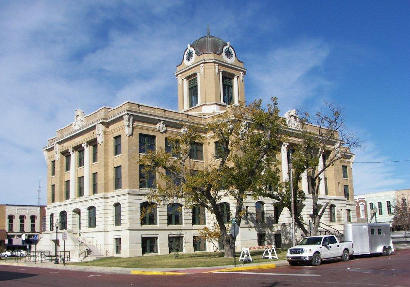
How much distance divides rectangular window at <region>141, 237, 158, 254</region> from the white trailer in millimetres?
20355

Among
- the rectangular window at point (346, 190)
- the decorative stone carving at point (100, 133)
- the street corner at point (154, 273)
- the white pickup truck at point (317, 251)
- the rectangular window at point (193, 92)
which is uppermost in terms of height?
the rectangular window at point (193, 92)

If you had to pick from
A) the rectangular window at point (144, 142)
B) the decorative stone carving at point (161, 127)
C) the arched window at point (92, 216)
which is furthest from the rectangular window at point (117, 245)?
the decorative stone carving at point (161, 127)

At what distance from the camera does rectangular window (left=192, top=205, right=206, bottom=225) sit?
53656 millimetres

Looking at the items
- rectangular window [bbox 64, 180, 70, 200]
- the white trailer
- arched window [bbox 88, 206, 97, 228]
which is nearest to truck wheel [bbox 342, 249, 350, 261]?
the white trailer

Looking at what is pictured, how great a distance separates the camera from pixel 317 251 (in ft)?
101

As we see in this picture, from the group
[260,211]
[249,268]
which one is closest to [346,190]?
[260,211]

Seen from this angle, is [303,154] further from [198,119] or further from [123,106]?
[123,106]

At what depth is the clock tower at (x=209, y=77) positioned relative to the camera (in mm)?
60781

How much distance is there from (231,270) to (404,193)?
74277 millimetres

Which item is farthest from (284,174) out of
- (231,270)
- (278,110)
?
(231,270)

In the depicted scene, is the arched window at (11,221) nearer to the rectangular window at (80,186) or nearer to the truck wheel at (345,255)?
the rectangular window at (80,186)

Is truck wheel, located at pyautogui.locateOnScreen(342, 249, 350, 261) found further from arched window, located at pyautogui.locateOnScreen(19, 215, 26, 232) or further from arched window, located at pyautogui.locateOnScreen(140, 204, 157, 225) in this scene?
arched window, located at pyautogui.locateOnScreen(19, 215, 26, 232)

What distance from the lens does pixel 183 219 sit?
Answer: 52156mm

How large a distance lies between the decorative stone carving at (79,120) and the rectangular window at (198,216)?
53.7ft
